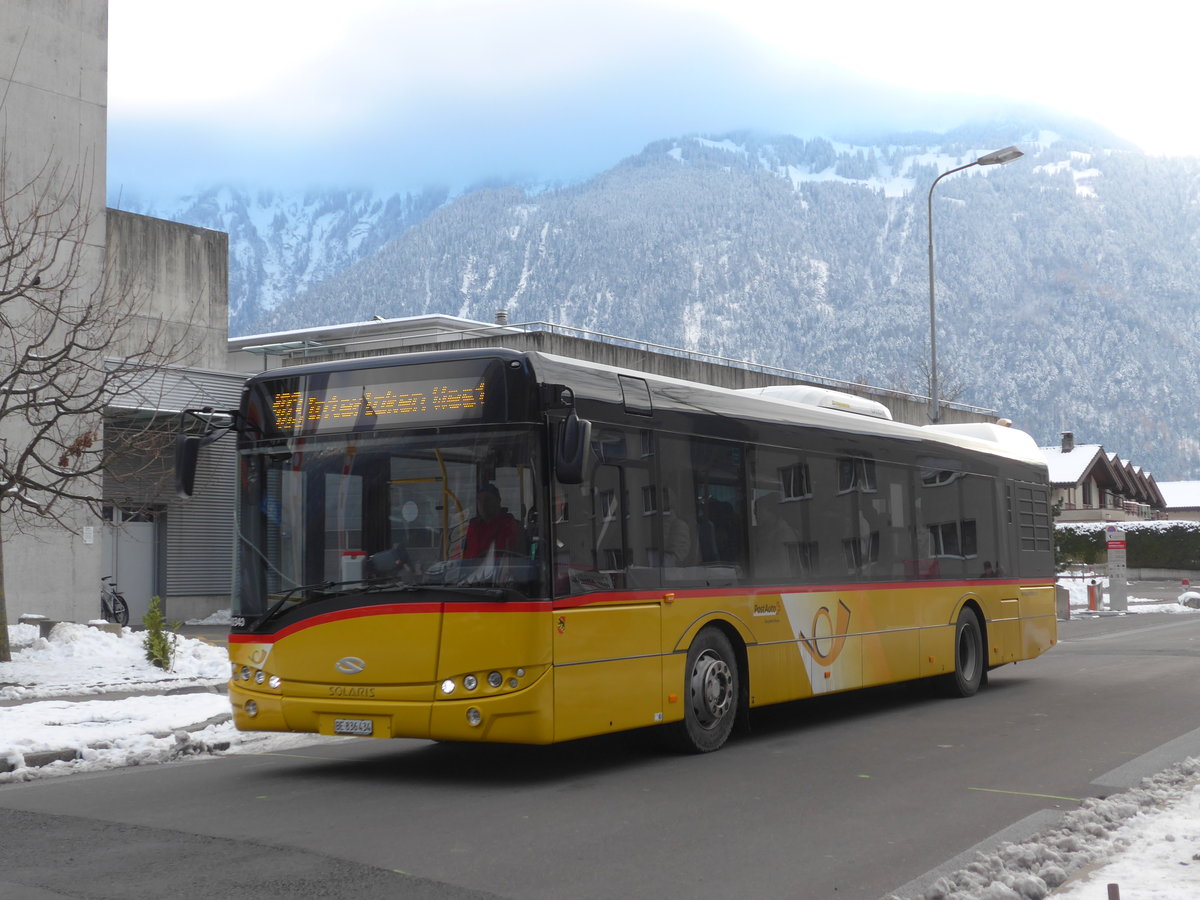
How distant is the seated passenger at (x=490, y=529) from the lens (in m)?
9.14

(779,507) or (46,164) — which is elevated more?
(46,164)

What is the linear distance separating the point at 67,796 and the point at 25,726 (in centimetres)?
293

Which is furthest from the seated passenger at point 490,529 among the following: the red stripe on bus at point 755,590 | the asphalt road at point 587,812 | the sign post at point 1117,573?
the sign post at point 1117,573

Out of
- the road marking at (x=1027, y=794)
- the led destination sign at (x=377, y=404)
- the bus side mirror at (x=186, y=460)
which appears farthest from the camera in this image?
the bus side mirror at (x=186, y=460)

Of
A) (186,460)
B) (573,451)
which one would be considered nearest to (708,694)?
(573,451)

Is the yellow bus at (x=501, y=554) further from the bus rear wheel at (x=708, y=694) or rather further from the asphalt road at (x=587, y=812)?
the asphalt road at (x=587, y=812)

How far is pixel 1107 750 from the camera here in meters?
10.9

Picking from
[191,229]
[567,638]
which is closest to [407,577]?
[567,638]

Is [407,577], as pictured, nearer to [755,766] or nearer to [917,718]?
[755,766]

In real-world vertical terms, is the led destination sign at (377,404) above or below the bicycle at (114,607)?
above

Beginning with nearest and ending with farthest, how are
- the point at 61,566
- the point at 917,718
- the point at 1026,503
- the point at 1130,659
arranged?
1. the point at 917,718
2. the point at 1026,503
3. the point at 1130,659
4. the point at 61,566

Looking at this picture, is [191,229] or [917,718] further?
[191,229]

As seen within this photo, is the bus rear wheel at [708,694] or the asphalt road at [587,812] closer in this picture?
the asphalt road at [587,812]

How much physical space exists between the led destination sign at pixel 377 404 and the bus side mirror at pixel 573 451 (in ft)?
2.64
